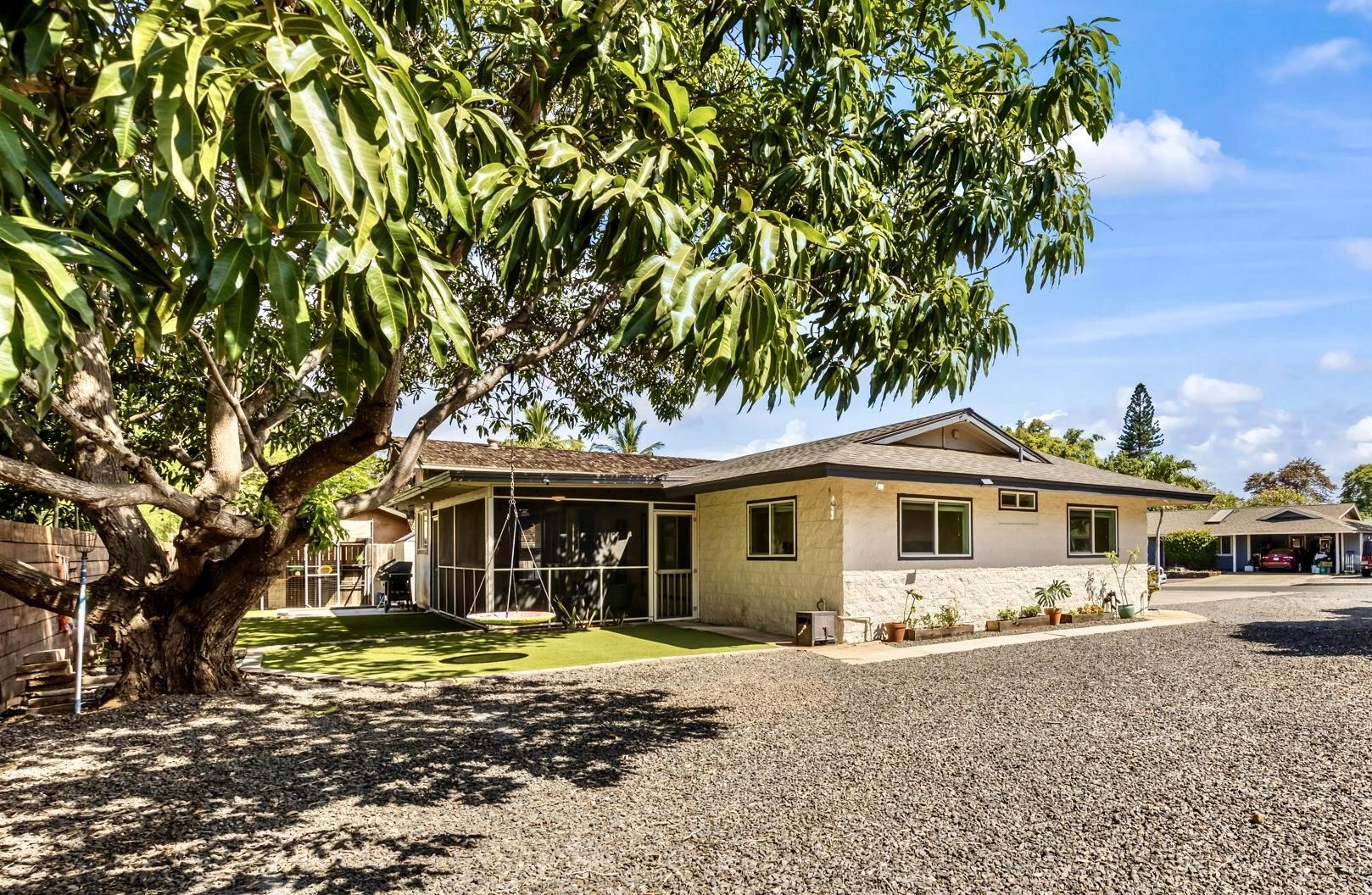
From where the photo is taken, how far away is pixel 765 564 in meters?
14.1

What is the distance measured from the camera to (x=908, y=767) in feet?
18.3

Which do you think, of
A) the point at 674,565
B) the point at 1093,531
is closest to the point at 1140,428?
the point at 1093,531

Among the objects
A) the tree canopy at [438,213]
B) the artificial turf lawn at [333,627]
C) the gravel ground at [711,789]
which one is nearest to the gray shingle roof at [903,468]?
the gravel ground at [711,789]

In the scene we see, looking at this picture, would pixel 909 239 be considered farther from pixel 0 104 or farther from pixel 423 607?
pixel 423 607

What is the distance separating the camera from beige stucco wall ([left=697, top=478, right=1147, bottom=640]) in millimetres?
12508

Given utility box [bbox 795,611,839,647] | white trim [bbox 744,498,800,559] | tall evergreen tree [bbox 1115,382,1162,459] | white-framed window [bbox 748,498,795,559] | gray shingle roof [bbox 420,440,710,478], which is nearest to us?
utility box [bbox 795,611,839,647]

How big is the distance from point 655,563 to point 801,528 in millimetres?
3763

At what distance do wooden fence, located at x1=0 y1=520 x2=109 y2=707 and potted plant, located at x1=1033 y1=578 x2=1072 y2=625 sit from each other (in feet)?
47.9

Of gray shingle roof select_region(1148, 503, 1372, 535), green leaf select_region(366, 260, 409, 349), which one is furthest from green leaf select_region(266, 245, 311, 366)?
gray shingle roof select_region(1148, 503, 1372, 535)

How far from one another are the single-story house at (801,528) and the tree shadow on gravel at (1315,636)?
2763mm

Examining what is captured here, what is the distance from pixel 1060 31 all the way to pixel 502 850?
570cm

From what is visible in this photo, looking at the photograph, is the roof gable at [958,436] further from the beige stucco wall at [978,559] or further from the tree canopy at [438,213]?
the tree canopy at [438,213]

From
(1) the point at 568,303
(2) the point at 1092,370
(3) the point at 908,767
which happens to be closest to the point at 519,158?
(3) the point at 908,767

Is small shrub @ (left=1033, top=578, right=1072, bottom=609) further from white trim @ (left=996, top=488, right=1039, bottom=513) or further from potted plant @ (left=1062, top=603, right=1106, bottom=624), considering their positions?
white trim @ (left=996, top=488, right=1039, bottom=513)
